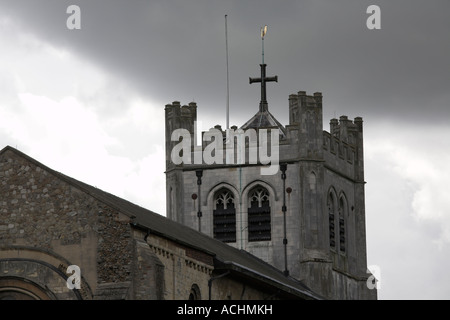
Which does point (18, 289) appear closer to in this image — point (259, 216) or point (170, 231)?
point (170, 231)

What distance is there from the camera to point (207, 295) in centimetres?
5759

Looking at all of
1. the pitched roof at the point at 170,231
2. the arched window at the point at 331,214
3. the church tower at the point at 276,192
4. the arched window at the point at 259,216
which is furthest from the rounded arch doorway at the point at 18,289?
the arched window at the point at 331,214

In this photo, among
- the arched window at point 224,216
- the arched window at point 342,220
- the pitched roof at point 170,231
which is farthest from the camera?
the arched window at point 342,220

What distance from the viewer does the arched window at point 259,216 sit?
81.8m

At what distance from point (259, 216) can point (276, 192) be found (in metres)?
1.35

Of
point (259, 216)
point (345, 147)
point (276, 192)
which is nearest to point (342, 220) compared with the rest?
point (345, 147)

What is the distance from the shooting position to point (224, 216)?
82.9 metres

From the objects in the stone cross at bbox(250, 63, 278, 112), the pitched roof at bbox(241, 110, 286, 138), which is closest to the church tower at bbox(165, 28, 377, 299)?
the pitched roof at bbox(241, 110, 286, 138)

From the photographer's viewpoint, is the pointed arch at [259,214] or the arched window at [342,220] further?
the arched window at [342,220]

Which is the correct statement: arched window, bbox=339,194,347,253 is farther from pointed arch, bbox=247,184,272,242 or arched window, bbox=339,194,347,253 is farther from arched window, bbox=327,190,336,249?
pointed arch, bbox=247,184,272,242

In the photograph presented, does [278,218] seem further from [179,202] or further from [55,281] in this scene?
A: [55,281]

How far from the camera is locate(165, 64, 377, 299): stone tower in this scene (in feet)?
268

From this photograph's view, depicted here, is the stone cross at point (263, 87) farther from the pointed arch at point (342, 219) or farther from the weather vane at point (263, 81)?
the pointed arch at point (342, 219)

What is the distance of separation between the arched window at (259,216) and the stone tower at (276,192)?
0.15 feet
